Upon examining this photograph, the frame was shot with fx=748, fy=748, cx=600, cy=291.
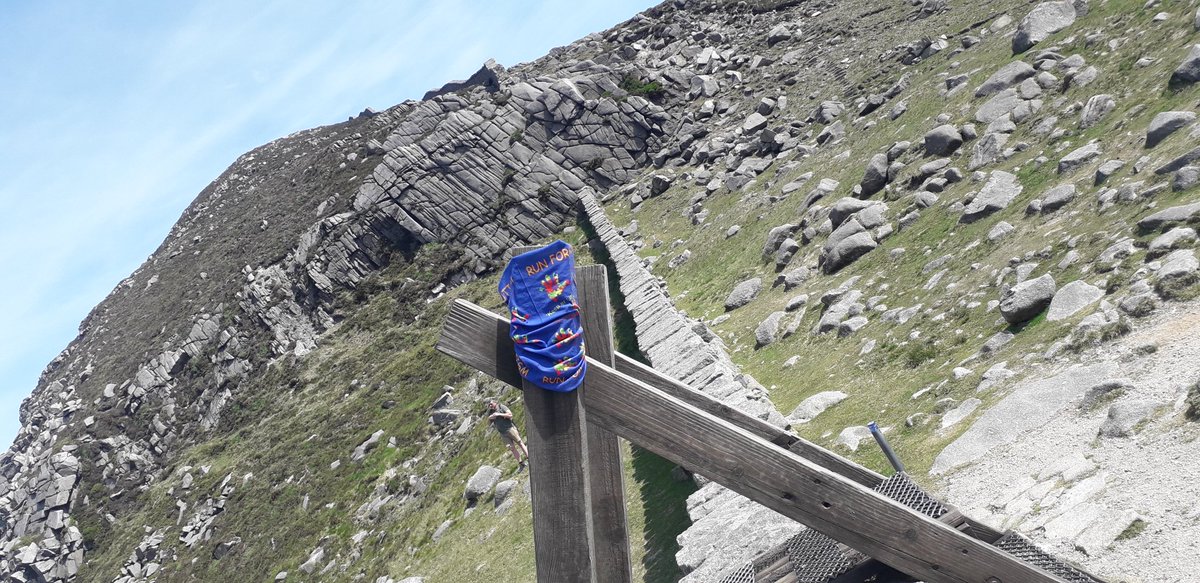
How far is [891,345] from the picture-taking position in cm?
1189

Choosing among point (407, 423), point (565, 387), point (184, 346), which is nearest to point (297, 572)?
point (407, 423)

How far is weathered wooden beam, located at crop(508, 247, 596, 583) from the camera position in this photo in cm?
355

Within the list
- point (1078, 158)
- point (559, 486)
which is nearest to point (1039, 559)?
point (559, 486)

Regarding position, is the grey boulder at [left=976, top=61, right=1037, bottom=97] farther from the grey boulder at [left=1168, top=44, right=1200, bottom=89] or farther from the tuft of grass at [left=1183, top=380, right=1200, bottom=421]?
the tuft of grass at [left=1183, top=380, right=1200, bottom=421]

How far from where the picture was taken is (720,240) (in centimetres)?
2602

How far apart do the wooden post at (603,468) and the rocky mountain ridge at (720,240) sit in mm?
2491

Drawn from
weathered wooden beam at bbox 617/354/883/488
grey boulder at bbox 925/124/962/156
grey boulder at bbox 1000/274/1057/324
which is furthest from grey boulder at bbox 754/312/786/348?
weathered wooden beam at bbox 617/354/883/488

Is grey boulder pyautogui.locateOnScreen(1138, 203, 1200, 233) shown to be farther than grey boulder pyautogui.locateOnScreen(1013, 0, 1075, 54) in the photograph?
No

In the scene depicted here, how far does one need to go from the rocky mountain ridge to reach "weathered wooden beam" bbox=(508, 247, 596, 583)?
302 cm

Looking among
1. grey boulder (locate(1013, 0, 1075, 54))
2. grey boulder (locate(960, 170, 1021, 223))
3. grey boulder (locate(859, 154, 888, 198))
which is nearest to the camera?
grey boulder (locate(960, 170, 1021, 223))

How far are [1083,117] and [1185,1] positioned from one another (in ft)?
15.1

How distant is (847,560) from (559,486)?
2000mm

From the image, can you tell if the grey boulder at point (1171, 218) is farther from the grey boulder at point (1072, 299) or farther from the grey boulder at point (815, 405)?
the grey boulder at point (815, 405)

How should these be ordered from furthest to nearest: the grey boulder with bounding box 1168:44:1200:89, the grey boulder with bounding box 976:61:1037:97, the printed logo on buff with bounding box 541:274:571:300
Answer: the grey boulder with bounding box 976:61:1037:97, the grey boulder with bounding box 1168:44:1200:89, the printed logo on buff with bounding box 541:274:571:300
